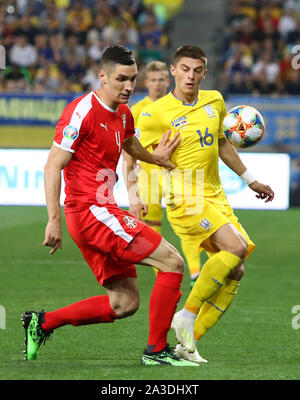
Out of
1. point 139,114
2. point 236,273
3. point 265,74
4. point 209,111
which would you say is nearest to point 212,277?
point 236,273

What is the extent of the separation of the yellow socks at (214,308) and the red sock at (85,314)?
76 cm

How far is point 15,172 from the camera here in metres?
16.6

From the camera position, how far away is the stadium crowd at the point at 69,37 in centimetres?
2095

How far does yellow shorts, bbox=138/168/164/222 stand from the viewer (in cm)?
898

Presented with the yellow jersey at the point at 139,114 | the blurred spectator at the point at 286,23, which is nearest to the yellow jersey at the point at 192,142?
the yellow jersey at the point at 139,114

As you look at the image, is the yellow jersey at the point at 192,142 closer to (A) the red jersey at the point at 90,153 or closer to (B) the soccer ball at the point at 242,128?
(B) the soccer ball at the point at 242,128

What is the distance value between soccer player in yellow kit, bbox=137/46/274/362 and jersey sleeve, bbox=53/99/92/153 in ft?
4.06

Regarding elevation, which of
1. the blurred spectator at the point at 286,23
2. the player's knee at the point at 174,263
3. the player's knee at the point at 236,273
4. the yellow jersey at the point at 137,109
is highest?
the blurred spectator at the point at 286,23

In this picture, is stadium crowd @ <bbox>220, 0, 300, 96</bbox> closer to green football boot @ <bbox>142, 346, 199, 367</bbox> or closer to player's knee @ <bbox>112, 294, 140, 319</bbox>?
player's knee @ <bbox>112, 294, 140, 319</bbox>

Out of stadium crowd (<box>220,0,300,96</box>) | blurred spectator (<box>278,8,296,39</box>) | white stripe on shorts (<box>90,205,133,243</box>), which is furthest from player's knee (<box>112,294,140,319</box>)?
blurred spectator (<box>278,8,296,39</box>)

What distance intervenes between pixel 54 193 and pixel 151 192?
13.7ft

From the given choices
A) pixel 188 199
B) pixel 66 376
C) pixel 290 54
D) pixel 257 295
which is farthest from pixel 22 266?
pixel 290 54

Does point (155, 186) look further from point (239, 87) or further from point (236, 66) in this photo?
point (236, 66)
